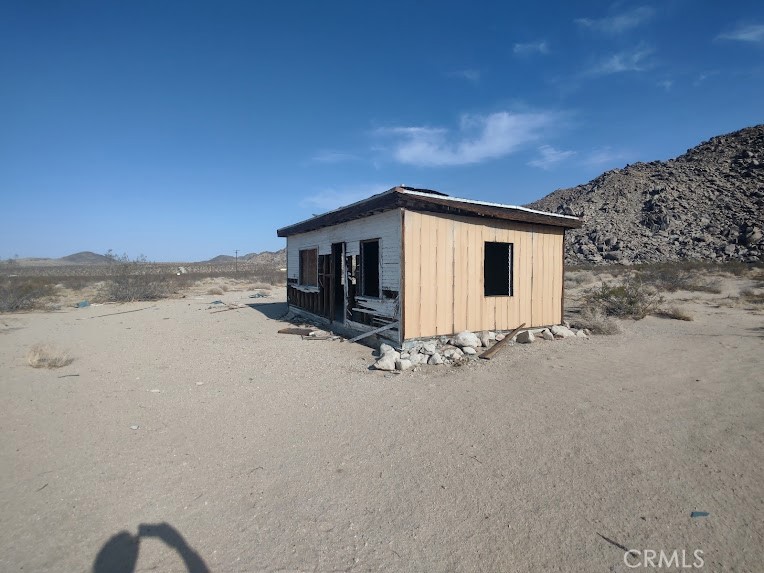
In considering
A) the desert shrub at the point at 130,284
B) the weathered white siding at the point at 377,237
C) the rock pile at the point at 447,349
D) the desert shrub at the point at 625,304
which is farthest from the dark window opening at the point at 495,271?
the desert shrub at the point at 130,284

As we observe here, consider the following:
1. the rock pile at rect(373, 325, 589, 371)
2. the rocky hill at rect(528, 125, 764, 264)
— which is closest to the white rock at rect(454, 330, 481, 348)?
the rock pile at rect(373, 325, 589, 371)

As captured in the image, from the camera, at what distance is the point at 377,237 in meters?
8.95

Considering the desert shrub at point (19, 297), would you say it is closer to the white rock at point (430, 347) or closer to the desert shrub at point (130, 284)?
the desert shrub at point (130, 284)

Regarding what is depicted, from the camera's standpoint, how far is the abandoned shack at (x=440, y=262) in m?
8.15

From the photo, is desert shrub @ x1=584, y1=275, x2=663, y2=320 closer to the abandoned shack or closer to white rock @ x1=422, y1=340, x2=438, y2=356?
the abandoned shack

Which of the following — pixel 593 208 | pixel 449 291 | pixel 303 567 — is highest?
pixel 593 208

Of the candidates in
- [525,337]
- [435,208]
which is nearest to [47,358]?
[435,208]

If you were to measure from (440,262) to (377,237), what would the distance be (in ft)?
5.19

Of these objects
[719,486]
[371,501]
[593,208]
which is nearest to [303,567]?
[371,501]

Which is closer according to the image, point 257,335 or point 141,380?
point 141,380

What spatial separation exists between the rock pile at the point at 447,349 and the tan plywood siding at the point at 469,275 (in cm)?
24

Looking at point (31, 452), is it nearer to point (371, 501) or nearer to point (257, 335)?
point (371, 501)

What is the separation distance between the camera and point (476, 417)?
4934mm

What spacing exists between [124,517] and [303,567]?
159 centimetres
